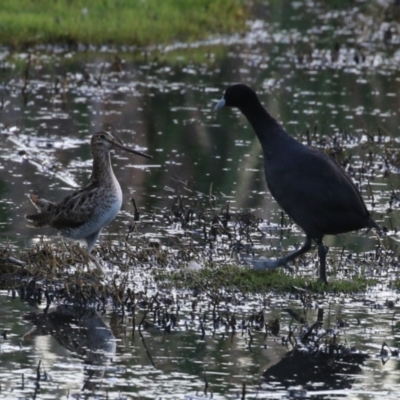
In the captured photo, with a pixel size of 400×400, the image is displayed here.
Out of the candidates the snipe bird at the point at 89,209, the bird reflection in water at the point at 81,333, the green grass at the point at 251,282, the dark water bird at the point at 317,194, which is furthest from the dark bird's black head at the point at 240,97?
the bird reflection in water at the point at 81,333

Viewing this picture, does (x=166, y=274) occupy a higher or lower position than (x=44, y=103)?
lower

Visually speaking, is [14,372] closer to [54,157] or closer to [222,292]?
[222,292]

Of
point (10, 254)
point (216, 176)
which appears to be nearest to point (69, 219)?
point (10, 254)

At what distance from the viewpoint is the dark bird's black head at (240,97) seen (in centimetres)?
977

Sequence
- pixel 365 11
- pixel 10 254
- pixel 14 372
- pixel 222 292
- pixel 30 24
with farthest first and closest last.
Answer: pixel 365 11 → pixel 30 24 → pixel 10 254 → pixel 222 292 → pixel 14 372

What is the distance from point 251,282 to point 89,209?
4.76ft

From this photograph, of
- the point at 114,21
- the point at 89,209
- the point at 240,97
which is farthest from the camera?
the point at 114,21

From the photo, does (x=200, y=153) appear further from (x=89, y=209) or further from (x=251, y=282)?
(x=251, y=282)

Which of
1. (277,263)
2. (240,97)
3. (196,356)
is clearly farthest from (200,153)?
(196,356)

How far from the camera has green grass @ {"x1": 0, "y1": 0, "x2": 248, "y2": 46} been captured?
21.9m

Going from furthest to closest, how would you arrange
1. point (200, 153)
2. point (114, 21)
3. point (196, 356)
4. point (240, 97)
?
point (114, 21) → point (200, 153) → point (240, 97) → point (196, 356)

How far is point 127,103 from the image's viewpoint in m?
17.3

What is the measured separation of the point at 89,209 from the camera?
9188 millimetres

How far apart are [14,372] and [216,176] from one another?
6.66 metres
